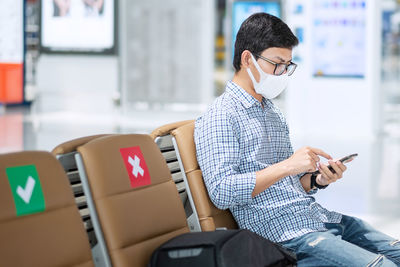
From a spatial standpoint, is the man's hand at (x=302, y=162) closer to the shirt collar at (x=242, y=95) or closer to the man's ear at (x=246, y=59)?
the shirt collar at (x=242, y=95)

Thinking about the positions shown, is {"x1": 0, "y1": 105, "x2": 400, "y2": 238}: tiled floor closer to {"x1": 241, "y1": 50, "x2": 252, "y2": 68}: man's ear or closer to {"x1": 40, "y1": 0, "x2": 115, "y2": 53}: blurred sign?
{"x1": 40, "y1": 0, "x2": 115, "y2": 53}: blurred sign

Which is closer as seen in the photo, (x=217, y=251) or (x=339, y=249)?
(x=217, y=251)

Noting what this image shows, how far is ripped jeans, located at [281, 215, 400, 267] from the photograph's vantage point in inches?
85.7

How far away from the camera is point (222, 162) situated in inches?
91.0

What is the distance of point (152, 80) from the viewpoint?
11.0m

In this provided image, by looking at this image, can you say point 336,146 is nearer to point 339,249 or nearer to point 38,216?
point 339,249

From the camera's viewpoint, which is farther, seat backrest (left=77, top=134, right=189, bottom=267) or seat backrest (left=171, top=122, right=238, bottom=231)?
seat backrest (left=171, top=122, right=238, bottom=231)

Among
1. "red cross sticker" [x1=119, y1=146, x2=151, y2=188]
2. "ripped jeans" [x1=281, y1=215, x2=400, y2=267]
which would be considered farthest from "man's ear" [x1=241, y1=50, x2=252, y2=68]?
"ripped jeans" [x1=281, y1=215, x2=400, y2=267]

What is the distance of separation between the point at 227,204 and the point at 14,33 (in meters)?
11.7

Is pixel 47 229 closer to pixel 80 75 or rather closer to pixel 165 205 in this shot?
pixel 165 205

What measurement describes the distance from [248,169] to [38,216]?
0.86 meters

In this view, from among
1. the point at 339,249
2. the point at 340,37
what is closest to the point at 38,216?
the point at 339,249

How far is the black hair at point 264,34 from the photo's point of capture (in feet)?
7.89

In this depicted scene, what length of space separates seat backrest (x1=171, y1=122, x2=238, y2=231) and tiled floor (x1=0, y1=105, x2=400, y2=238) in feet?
7.21
